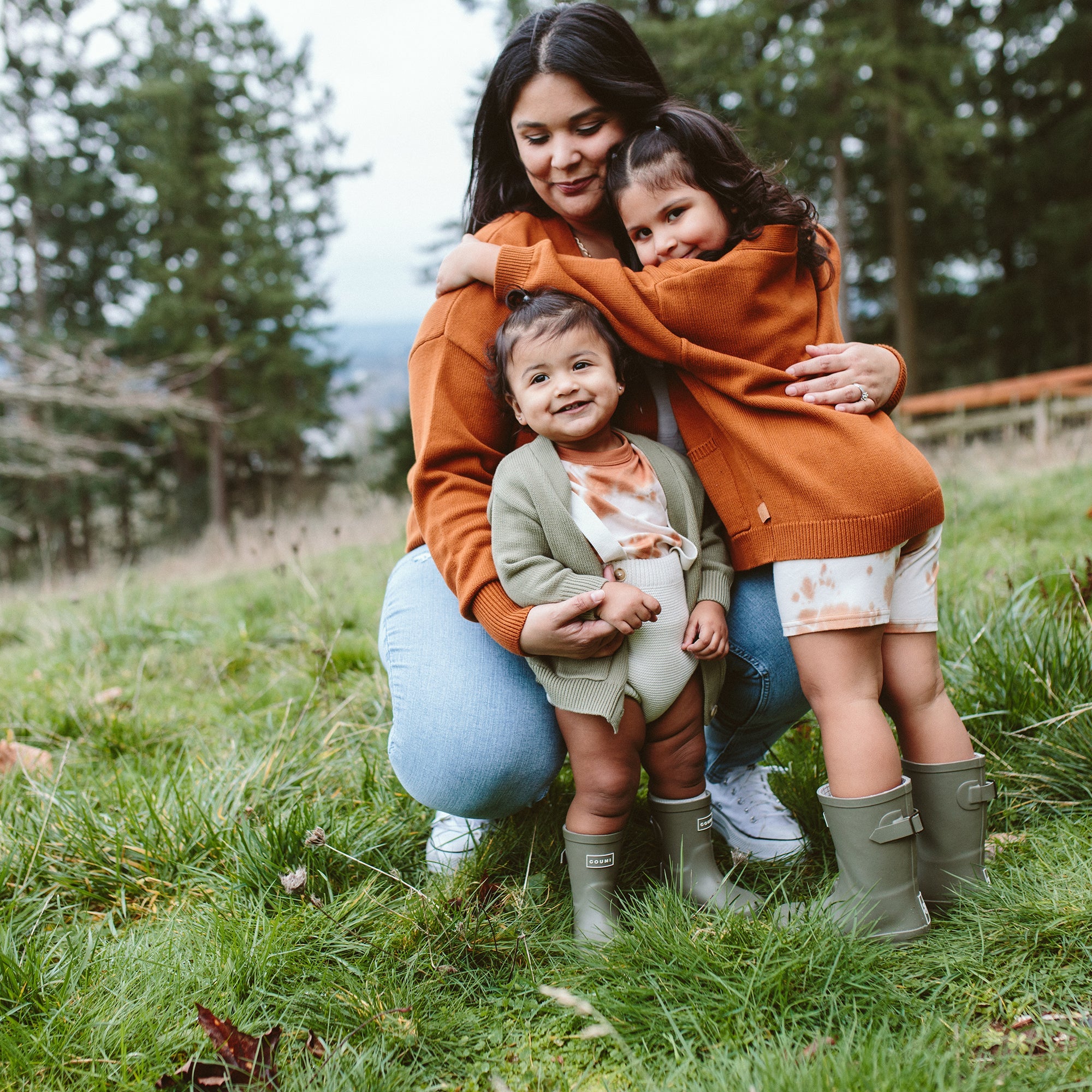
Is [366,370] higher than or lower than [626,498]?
higher

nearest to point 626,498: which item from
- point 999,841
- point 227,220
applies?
point 999,841

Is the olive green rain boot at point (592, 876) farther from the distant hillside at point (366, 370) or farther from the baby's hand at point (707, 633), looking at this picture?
the distant hillside at point (366, 370)

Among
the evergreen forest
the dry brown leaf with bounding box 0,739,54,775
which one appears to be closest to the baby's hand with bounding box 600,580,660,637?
the dry brown leaf with bounding box 0,739,54,775

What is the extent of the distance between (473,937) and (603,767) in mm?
418

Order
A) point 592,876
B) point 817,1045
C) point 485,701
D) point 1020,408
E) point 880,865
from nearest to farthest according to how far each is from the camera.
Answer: point 817,1045 → point 880,865 → point 592,876 → point 485,701 → point 1020,408

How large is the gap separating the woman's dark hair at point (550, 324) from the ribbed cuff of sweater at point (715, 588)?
0.48 m

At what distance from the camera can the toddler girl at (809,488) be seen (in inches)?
61.9

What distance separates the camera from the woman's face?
1.96 meters

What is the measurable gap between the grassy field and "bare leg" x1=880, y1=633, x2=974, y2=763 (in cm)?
28

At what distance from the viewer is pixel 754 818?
1967 millimetres

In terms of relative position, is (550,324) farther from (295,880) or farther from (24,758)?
(24,758)

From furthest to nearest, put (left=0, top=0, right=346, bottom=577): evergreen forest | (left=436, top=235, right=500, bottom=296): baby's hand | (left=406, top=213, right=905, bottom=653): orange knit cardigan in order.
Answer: (left=0, top=0, right=346, bottom=577): evergreen forest < (left=436, top=235, right=500, bottom=296): baby's hand < (left=406, top=213, right=905, bottom=653): orange knit cardigan

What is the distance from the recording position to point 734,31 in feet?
37.3

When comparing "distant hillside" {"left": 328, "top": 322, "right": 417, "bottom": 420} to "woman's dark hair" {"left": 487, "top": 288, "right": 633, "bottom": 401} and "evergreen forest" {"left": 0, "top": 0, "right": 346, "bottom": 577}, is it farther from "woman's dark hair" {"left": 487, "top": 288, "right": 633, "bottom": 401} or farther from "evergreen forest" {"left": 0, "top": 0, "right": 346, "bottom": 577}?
"woman's dark hair" {"left": 487, "top": 288, "right": 633, "bottom": 401}
